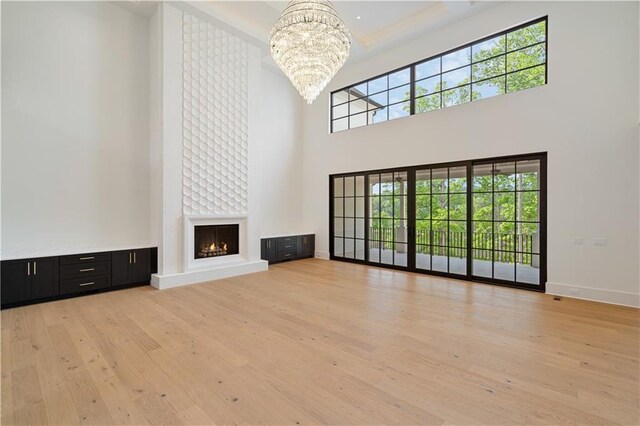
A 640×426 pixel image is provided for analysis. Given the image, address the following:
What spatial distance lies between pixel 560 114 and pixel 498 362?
4139 mm

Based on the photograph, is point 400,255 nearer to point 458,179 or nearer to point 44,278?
point 458,179

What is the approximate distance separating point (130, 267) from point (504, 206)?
260 inches

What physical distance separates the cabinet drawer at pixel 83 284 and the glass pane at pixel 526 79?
7574mm

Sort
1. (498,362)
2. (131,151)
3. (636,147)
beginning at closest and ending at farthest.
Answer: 1. (498,362)
2. (636,147)
3. (131,151)

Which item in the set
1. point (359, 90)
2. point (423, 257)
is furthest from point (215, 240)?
point (359, 90)

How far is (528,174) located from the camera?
16.3ft

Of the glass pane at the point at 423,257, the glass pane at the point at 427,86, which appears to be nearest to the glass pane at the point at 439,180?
the glass pane at the point at 423,257

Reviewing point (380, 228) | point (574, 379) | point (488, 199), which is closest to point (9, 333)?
point (574, 379)

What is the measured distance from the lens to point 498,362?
253 cm

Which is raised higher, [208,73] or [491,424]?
[208,73]

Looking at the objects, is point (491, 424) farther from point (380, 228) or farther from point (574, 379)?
point (380, 228)

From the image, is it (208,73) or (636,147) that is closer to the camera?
(636,147)

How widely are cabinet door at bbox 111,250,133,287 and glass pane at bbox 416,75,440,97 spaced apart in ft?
21.2

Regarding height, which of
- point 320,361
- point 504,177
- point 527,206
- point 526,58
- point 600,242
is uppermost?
point 526,58
